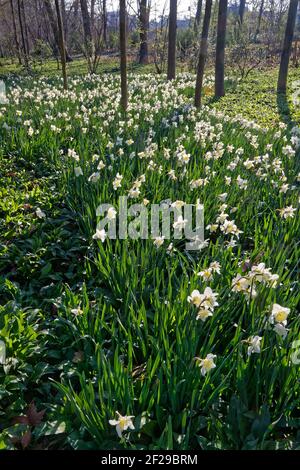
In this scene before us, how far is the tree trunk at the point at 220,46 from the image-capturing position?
11.5m

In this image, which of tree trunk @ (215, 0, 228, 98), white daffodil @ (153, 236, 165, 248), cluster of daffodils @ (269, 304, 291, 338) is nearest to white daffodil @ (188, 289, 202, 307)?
cluster of daffodils @ (269, 304, 291, 338)

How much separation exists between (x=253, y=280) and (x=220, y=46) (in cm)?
1186

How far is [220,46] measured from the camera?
477 inches

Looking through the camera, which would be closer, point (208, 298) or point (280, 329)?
point (280, 329)

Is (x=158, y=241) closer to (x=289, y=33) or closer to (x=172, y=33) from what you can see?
(x=289, y=33)

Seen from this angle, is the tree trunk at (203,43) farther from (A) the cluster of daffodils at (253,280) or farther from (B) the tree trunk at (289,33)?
(A) the cluster of daffodils at (253,280)

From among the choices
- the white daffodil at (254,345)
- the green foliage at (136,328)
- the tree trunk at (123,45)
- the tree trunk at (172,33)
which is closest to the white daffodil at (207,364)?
the green foliage at (136,328)

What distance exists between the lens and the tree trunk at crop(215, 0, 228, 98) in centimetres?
1151

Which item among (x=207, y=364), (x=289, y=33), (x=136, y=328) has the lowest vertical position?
(x=136, y=328)

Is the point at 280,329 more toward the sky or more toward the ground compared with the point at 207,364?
more toward the sky

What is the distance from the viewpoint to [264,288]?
2.07m

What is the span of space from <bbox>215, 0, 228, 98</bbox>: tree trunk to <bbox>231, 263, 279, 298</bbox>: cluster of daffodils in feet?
37.9

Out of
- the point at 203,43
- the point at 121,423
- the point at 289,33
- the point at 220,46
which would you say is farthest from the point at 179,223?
the point at 289,33
